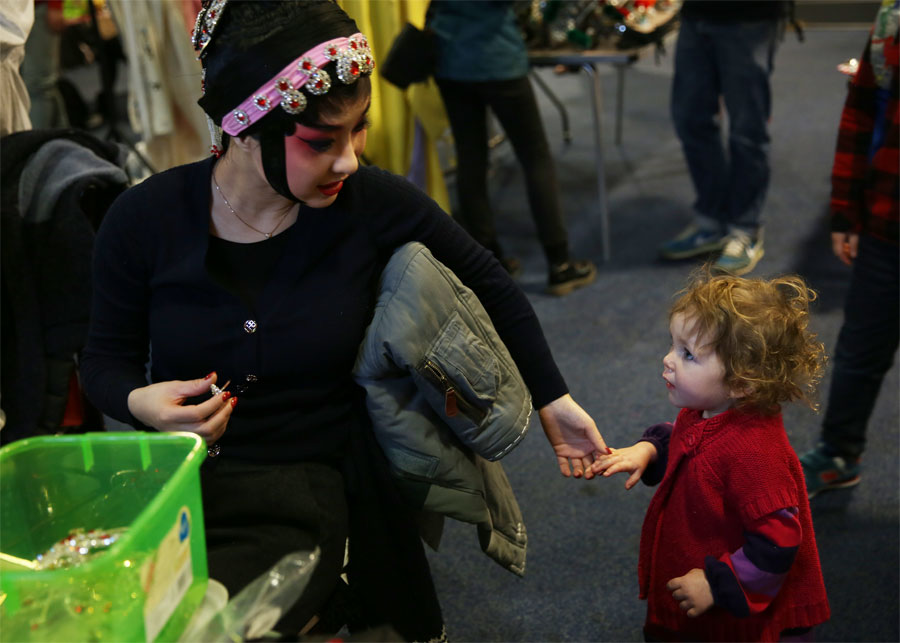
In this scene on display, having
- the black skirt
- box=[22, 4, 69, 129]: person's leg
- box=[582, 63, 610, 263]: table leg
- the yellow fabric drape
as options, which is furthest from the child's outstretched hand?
box=[22, 4, 69, 129]: person's leg

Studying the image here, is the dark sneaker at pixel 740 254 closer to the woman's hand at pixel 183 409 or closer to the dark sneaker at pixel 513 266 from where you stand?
the dark sneaker at pixel 513 266

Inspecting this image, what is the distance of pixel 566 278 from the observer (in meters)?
3.21

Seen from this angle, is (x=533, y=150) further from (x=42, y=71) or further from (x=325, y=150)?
(x=42, y=71)

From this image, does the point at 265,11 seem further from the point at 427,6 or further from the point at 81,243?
the point at 427,6

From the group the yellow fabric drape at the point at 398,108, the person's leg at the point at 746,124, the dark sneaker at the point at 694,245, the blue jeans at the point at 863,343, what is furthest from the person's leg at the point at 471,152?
the blue jeans at the point at 863,343

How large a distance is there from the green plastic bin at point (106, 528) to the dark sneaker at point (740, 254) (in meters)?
2.64

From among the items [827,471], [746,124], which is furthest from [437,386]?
[746,124]

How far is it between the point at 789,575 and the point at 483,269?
61 centimetres

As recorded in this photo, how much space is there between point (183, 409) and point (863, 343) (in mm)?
1453

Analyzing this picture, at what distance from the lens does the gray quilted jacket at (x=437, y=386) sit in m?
1.19

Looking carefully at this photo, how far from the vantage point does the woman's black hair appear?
1.05 metres

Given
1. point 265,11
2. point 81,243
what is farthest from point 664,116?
point 265,11

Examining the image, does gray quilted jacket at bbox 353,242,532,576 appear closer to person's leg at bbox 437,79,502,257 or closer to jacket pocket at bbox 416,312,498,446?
jacket pocket at bbox 416,312,498,446

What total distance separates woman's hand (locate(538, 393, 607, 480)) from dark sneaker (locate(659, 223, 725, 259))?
216 cm
